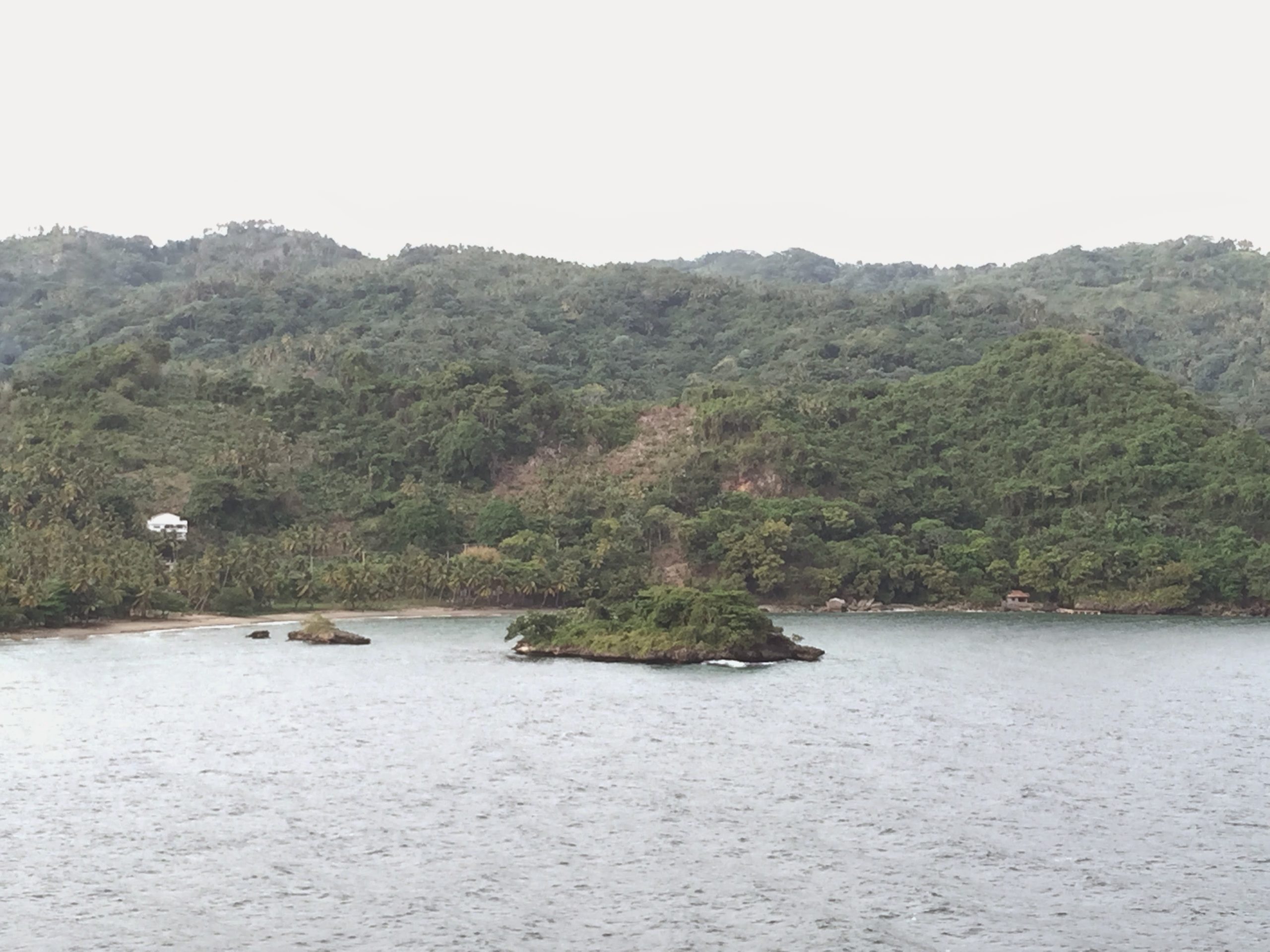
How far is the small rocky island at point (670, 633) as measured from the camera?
95.0 meters

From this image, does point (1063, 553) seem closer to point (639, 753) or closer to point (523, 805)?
point (639, 753)

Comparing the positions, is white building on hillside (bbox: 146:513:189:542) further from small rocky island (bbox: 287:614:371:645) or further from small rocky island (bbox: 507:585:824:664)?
small rocky island (bbox: 507:585:824:664)

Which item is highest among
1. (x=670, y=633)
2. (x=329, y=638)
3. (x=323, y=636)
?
(x=670, y=633)

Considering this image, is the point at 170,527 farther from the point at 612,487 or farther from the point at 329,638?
the point at 612,487

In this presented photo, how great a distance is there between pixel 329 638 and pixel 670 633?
24536 mm

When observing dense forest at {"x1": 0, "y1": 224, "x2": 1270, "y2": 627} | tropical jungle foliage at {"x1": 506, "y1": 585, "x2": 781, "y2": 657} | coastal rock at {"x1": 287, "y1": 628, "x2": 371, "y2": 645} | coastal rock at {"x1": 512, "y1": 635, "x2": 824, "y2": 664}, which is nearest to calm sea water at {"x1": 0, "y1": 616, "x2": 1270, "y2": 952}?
coastal rock at {"x1": 512, "y1": 635, "x2": 824, "y2": 664}

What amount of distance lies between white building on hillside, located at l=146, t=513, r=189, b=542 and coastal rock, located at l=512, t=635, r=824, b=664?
49.6m

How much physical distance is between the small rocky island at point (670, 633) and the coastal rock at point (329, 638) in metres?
11.2

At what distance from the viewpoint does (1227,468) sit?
152000mm

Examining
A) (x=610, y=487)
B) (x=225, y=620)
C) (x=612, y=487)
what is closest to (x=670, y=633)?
(x=225, y=620)

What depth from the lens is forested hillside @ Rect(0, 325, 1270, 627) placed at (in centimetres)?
12888

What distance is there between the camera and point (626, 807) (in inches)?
2072

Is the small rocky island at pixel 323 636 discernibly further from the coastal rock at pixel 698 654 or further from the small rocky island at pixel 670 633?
the coastal rock at pixel 698 654

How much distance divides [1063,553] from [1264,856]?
93.6 metres
